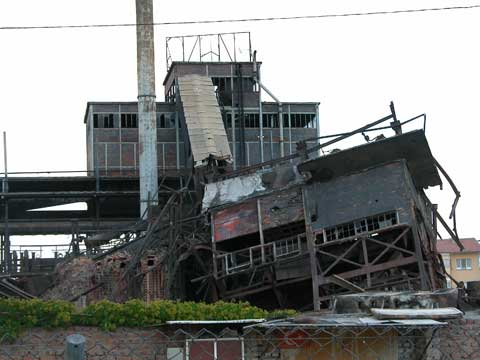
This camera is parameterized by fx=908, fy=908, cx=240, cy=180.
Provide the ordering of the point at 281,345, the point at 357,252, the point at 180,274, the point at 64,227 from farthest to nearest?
the point at 64,227
the point at 180,274
the point at 357,252
the point at 281,345

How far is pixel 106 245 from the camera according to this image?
34.3 meters

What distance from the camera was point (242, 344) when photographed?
15.7 meters

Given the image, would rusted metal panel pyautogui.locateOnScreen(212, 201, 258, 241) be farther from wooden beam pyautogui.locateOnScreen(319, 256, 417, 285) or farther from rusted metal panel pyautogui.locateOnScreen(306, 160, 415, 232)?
wooden beam pyautogui.locateOnScreen(319, 256, 417, 285)

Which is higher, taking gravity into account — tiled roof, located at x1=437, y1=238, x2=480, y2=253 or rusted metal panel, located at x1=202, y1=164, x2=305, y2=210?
tiled roof, located at x1=437, y1=238, x2=480, y2=253

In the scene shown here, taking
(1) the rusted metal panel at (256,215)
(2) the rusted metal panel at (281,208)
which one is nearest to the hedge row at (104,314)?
(2) the rusted metal panel at (281,208)

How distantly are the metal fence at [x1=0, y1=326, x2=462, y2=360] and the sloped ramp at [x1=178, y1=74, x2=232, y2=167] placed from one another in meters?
18.2

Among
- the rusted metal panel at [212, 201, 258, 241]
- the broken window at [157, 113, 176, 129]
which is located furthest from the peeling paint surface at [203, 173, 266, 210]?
the broken window at [157, 113, 176, 129]

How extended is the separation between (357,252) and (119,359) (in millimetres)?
11529

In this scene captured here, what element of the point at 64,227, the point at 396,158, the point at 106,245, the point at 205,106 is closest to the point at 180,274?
the point at 106,245

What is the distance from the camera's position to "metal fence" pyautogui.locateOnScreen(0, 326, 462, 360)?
Answer: 1516cm

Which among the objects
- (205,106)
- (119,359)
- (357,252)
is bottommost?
(119,359)

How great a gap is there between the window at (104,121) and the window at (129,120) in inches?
22.5

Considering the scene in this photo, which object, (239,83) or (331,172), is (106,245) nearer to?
(331,172)

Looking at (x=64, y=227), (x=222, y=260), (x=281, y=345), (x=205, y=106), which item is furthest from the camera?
(x=64, y=227)
